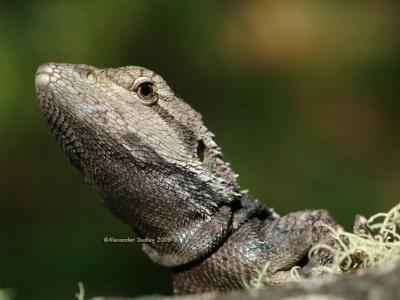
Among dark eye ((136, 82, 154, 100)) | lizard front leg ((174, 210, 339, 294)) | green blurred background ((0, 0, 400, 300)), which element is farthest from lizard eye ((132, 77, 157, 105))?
green blurred background ((0, 0, 400, 300))

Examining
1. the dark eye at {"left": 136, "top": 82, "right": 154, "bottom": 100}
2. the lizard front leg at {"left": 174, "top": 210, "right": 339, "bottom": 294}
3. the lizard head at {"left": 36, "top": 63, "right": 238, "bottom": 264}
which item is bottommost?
the lizard front leg at {"left": 174, "top": 210, "right": 339, "bottom": 294}

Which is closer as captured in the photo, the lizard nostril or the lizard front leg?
the lizard front leg

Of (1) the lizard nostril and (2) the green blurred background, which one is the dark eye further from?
(2) the green blurred background

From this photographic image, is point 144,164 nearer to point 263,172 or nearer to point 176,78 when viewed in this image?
point 263,172

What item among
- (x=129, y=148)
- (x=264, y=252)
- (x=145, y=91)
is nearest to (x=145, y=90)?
(x=145, y=91)

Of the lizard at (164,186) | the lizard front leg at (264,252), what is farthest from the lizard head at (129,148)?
the lizard front leg at (264,252)

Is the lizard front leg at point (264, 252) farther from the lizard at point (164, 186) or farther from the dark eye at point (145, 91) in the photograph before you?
the dark eye at point (145, 91)

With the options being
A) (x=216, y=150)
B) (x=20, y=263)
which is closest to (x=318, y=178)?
(x=20, y=263)
